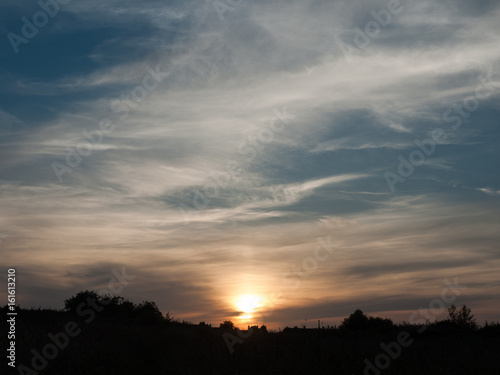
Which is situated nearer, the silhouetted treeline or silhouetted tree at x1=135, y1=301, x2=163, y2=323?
the silhouetted treeline

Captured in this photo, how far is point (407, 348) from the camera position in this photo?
75.9ft

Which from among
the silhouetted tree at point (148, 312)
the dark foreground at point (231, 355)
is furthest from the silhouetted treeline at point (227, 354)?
the silhouetted tree at point (148, 312)

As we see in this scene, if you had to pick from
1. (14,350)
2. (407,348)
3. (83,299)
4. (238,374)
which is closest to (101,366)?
(14,350)

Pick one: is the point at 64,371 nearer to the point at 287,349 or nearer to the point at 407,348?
the point at 287,349

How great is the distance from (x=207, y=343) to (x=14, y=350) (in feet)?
33.0

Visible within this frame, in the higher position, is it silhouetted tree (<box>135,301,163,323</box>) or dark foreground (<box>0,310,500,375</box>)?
silhouetted tree (<box>135,301,163,323</box>)

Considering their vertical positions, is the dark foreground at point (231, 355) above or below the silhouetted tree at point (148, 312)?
below

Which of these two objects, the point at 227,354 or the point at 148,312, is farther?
the point at 148,312

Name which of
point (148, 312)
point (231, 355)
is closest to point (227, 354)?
point (231, 355)

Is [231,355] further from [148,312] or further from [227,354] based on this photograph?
[148,312]

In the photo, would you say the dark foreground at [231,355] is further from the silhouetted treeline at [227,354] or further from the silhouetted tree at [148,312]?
the silhouetted tree at [148,312]

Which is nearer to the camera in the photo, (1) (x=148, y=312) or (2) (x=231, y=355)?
(2) (x=231, y=355)

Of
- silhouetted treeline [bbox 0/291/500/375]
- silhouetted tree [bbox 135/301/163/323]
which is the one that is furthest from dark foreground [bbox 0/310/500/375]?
silhouetted tree [bbox 135/301/163/323]

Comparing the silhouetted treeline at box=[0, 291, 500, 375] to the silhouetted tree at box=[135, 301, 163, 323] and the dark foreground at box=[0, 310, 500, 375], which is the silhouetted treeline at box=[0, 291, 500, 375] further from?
the silhouetted tree at box=[135, 301, 163, 323]
